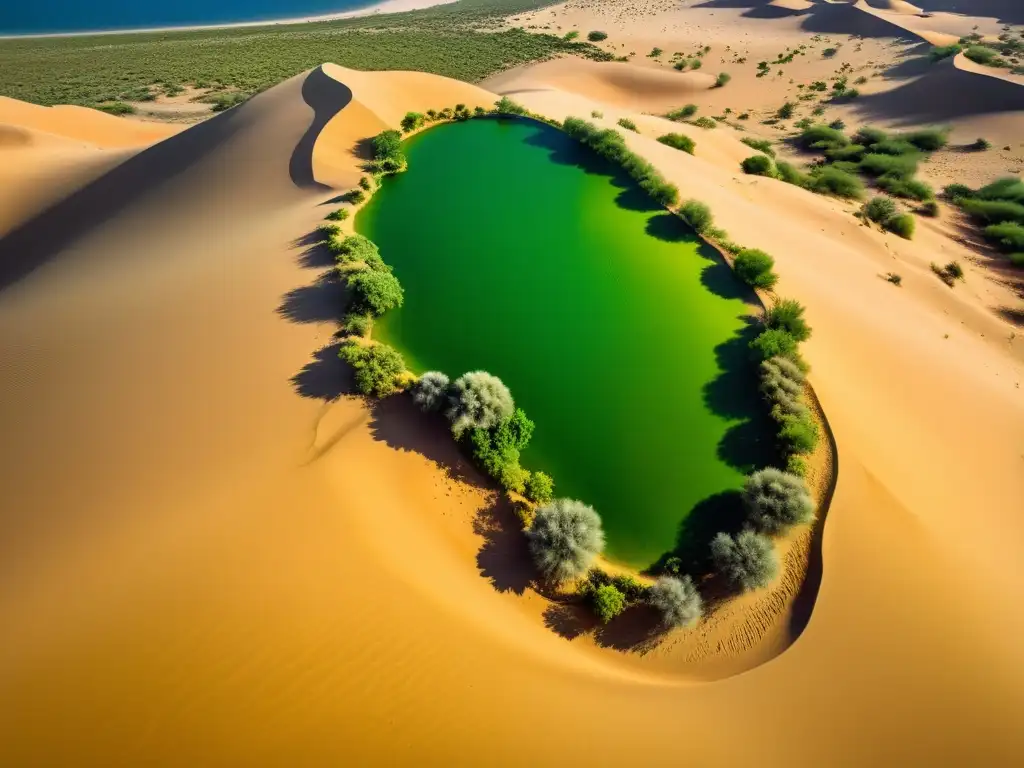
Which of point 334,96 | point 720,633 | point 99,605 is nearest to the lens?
point 99,605

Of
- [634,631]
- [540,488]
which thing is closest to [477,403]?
[540,488]

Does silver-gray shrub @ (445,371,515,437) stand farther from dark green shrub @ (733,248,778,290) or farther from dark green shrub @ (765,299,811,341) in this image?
dark green shrub @ (733,248,778,290)

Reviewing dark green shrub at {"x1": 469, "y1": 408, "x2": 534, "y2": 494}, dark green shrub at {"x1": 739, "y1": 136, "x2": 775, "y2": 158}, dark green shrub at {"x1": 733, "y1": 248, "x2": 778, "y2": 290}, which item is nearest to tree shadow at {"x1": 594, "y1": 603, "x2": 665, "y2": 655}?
dark green shrub at {"x1": 469, "y1": 408, "x2": 534, "y2": 494}

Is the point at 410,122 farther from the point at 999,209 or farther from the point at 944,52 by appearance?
the point at 944,52

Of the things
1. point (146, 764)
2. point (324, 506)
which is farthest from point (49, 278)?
point (146, 764)

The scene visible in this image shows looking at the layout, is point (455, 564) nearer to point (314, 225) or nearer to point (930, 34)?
point (314, 225)

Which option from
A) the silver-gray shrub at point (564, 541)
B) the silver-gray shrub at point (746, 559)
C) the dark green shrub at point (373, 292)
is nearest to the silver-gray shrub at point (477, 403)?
the silver-gray shrub at point (564, 541)
